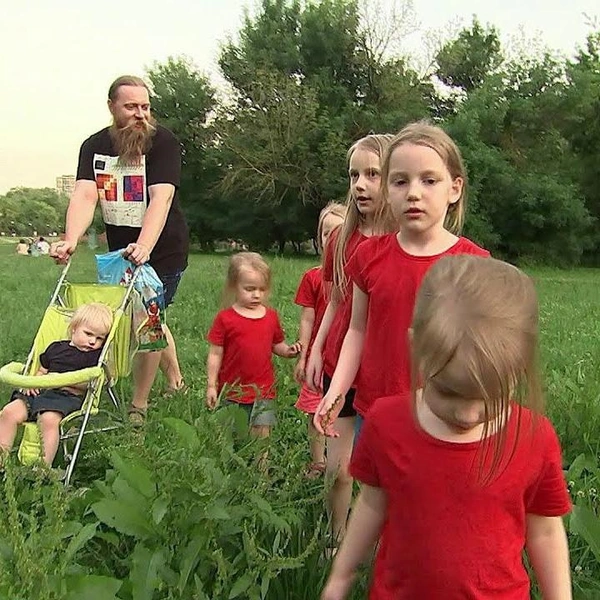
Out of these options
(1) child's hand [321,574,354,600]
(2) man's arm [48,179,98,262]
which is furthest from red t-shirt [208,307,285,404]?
(1) child's hand [321,574,354,600]

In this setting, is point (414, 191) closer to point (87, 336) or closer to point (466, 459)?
point (466, 459)

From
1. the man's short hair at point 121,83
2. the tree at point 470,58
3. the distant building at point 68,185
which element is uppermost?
the tree at point 470,58

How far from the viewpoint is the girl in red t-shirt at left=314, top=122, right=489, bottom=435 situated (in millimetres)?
2557

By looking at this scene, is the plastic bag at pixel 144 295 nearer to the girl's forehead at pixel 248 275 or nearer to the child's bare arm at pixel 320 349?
the girl's forehead at pixel 248 275

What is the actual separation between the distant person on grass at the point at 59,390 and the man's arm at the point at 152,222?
1.01 ft

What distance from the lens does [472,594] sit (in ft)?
5.69

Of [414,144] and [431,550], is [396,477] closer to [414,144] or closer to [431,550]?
[431,550]

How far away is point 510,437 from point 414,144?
1127mm

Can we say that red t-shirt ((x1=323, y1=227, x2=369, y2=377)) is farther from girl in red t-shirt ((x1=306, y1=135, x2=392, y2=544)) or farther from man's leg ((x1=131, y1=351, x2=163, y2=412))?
man's leg ((x1=131, y1=351, x2=163, y2=412))

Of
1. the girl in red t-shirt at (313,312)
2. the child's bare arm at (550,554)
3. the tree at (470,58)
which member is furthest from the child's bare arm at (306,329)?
the tree at (470,58)

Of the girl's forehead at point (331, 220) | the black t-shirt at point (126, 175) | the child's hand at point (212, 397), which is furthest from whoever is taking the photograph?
the black t-shirt at point (126, 175)

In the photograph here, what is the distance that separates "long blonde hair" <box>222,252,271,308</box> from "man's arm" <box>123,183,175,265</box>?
43cm

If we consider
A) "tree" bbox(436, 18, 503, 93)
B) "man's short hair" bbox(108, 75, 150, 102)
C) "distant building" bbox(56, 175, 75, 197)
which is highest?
"tree" bbox(436, 18, 503, 93)

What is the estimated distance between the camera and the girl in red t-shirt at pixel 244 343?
172 inches
